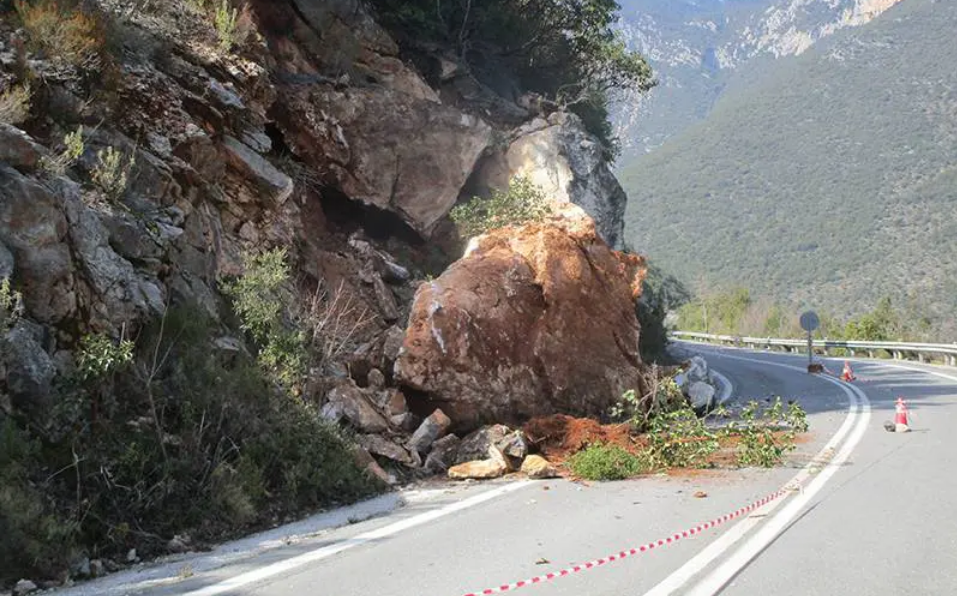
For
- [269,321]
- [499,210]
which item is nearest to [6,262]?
[269,321]

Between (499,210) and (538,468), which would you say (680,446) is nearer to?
(538,468)

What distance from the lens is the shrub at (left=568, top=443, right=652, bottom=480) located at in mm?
9367

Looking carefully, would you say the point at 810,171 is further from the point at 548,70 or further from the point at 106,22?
the point at 106,22

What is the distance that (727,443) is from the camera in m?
11.7

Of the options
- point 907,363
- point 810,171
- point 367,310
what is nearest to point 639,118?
point 810,171

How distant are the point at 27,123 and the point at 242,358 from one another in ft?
12.0

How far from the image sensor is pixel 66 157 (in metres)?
8.80

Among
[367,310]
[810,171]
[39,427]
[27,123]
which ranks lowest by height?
[39,427]

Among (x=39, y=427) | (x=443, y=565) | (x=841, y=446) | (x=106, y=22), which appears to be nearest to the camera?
(x=443, y=565)

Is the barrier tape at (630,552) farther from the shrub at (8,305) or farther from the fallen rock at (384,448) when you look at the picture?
the shrub at (8,305)

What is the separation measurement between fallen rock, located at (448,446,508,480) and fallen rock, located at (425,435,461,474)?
36 cm

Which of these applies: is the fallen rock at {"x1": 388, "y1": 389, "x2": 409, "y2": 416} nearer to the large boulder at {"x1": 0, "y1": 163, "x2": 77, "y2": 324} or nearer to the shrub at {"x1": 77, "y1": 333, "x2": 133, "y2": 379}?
the shrub at {"x1": 77, "y1": 333, "x2": 133, "y2": 379}

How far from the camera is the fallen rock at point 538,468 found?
31.1 ft

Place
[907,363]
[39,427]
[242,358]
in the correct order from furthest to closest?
[907,363] < [242,358] < [39,427]
